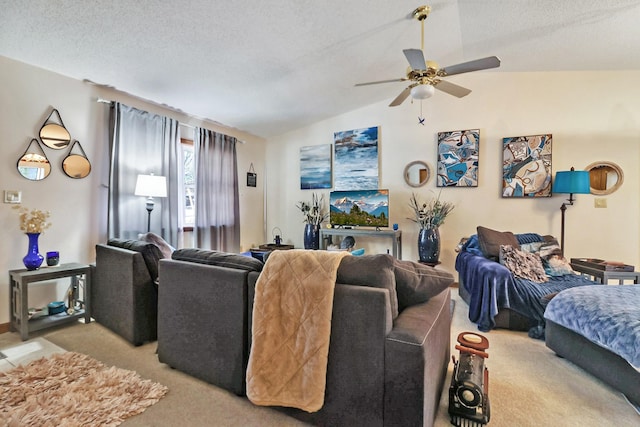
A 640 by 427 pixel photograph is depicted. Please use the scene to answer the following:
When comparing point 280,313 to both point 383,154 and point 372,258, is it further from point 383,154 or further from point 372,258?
point 383,154

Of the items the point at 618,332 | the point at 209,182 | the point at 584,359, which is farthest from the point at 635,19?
the point at 209,182

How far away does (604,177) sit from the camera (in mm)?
3711

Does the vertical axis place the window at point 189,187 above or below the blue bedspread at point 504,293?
above

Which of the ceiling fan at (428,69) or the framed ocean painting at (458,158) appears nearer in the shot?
the ceiling fan at (428,69)

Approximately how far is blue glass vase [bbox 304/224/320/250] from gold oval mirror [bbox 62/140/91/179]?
3.04m

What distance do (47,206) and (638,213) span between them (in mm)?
6491

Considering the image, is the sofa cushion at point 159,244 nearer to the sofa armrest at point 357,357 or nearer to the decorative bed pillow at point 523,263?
the sofa armrest at point 357,357

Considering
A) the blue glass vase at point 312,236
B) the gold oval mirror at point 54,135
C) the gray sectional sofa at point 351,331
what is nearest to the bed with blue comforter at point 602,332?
the gray sectional sofa at point 351,331

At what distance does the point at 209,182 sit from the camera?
14.7 ft

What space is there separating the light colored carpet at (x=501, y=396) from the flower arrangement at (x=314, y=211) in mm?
3243

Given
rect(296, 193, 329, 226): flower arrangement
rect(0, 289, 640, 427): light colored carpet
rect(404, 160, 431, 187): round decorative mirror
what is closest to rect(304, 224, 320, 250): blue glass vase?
rect(296, 193, 329, 226): flower arrangement

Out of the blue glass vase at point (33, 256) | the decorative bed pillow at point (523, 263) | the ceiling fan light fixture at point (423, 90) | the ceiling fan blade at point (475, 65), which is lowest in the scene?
the decorative bed pillow at point (523, 263)

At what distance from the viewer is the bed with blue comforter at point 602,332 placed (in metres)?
1.64

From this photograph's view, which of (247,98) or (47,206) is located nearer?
(47,206)
